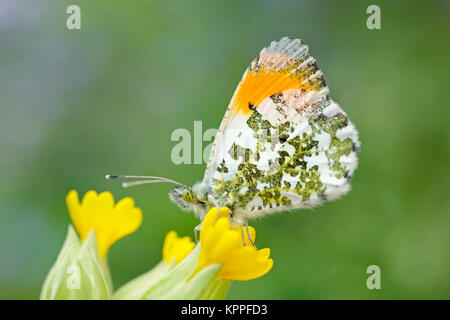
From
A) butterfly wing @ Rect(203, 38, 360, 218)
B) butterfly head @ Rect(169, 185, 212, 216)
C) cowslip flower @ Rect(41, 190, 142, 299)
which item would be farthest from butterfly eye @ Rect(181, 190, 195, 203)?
cowslip flower @ Rect(41, 190, 142, 299)

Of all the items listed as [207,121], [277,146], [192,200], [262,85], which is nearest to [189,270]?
[192,200]

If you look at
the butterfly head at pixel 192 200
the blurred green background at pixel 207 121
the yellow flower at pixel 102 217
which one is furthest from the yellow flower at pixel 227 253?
the blurred green background at pixel 207 121

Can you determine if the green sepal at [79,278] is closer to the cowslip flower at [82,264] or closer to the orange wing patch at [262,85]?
the cowslip flower at [82,264]

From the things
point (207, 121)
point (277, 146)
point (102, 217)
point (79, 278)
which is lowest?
point (79, 278)

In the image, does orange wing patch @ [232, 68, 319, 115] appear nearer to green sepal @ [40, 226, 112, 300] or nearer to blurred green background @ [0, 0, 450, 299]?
green sepal @ [40, 226, 112, 300]

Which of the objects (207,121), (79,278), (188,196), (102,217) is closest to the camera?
(79,278)

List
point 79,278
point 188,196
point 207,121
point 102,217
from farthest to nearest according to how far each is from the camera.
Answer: point 207,121
point 102,217
point 188,196
point 79,278

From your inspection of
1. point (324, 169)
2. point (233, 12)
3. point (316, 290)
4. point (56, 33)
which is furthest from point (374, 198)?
point (56, 33)

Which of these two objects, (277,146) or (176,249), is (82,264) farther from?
(277,146)
